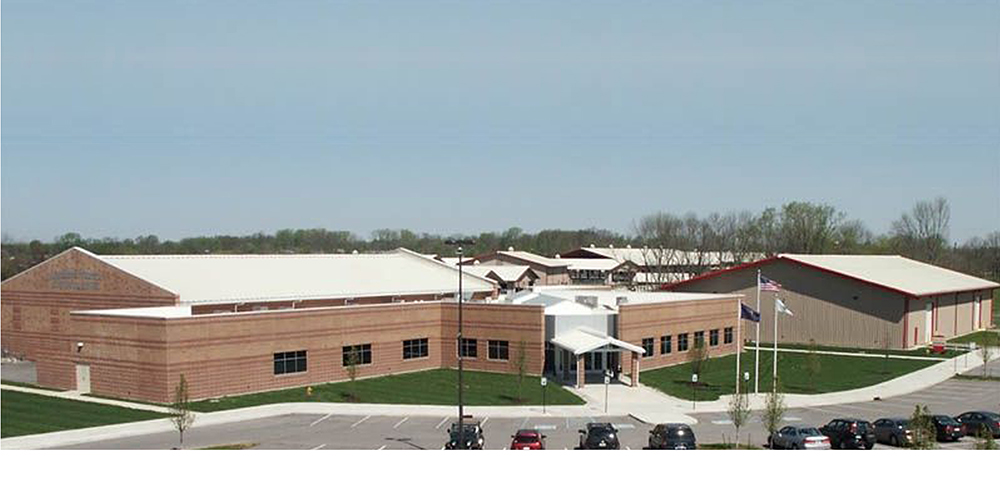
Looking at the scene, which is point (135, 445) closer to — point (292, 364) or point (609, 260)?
point (292, 364)

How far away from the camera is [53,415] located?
1581 inches

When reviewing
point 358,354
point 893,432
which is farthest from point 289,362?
point 893,432

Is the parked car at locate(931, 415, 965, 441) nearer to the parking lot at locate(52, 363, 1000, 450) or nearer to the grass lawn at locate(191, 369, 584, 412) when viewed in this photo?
the parking lot at locate(52, 363, 1000, 450)

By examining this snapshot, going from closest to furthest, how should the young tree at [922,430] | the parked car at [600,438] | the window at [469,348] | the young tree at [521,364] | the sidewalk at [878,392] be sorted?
the young tree at [922,430] < the parked car at [600,438] < the sidewalk at [878,392] < the young tree at [521,364] < the window at [469,348]

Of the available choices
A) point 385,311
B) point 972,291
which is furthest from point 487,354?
point 972,291

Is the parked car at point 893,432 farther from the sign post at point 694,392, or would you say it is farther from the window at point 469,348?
the window at point 469,348

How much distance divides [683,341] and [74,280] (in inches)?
1358

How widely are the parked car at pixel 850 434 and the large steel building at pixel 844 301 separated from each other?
109 feet

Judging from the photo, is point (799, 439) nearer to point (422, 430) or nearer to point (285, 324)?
point (422, 430)

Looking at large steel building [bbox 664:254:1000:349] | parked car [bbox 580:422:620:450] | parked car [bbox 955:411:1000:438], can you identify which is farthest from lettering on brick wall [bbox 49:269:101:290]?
parked car [bbox 955:411:1000:438]

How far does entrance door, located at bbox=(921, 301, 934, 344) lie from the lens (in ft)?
234

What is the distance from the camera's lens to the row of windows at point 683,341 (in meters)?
57.1

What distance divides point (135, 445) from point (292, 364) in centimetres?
1459

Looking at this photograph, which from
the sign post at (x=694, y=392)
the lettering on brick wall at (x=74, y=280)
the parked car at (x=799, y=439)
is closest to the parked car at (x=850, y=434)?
the parked car at (x=799, y=439)
